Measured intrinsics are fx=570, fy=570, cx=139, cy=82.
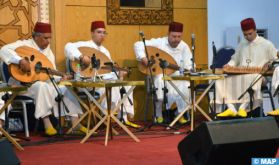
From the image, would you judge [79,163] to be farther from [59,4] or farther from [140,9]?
[140,9]

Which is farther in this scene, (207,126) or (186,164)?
(186,164)

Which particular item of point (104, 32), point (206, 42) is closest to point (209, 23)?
point (206, 42)

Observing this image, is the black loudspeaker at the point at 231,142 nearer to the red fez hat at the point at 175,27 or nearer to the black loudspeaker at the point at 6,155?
the black loudspeaker at the point at 6,155

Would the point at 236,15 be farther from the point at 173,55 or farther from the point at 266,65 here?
the point at 266,65

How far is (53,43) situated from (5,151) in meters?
4.38

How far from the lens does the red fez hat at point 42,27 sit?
6.65 metres

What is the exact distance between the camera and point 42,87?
646 centimetres

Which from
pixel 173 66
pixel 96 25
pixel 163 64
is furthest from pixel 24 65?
pixel 173 66

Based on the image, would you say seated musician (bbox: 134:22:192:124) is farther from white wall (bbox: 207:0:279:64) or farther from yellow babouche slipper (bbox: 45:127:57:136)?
yellow babouche slipper (bbox: 45:127:57:136)

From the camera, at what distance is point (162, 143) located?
5.61 metres

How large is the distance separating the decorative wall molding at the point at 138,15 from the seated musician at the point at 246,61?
1108 millimetres

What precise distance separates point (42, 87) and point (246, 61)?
9.55 feet

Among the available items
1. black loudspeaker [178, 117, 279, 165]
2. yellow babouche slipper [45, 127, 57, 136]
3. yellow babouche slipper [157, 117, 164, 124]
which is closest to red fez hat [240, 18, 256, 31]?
yellow babouche slipper [157, 117, 164, 124]

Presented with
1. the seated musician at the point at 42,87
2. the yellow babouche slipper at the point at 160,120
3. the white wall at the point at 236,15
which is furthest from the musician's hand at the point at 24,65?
the white wall at the point at 236,15
